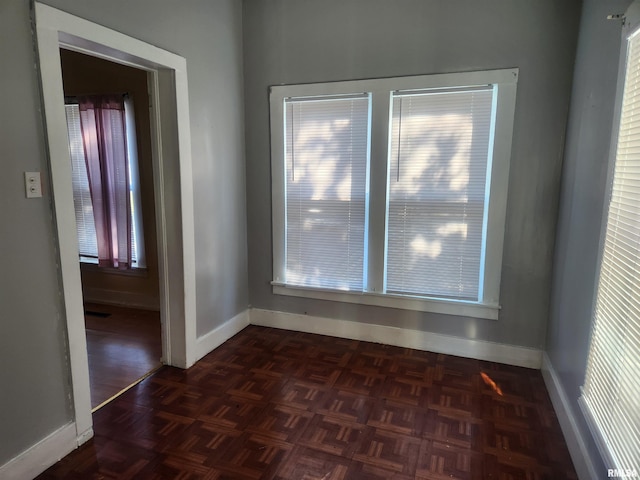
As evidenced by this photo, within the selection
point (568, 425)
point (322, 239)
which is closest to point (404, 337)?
point (322, 239)

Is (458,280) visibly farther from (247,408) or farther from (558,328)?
(247,408)

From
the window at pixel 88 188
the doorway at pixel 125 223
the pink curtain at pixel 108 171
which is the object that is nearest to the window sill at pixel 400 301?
the doorway at pixel 125 223

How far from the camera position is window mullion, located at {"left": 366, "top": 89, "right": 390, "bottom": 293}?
9.50 feet

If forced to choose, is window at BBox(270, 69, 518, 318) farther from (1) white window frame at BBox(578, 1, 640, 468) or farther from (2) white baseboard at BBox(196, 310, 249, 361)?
(1) white window frame at BBox(578, 1, 640, 468)

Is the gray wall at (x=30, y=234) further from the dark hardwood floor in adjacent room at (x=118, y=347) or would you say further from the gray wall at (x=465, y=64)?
the gray wall at (x=465, y=64)

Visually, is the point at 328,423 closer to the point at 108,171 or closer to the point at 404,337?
the point at 404,337

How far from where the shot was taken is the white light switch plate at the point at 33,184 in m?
1.67

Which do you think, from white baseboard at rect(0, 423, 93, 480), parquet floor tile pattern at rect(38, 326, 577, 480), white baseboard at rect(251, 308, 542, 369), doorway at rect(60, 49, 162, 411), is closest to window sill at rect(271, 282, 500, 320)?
white baseboard at rect(251, 308, 542, 369)

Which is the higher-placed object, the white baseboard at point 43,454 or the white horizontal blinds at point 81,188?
the white horizontal blinds at point 81,188

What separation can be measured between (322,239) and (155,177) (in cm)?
133

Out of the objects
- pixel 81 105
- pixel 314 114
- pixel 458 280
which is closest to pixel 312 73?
pixel 314 114

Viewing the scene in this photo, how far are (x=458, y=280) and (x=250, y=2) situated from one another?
8.83 ft

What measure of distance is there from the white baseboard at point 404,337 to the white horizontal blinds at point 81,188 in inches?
73.1

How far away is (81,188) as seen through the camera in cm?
383
